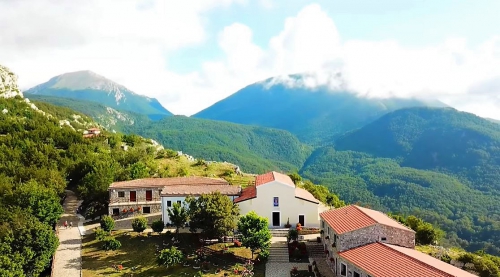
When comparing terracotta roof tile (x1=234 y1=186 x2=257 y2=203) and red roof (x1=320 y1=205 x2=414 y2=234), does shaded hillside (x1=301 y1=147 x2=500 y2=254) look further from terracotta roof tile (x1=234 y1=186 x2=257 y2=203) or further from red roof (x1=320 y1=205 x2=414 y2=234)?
terracotta roof tile (x1=234 y1=186 x2=257 y2=203)

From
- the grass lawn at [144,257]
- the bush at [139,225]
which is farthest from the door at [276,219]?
the bush at [139,225]

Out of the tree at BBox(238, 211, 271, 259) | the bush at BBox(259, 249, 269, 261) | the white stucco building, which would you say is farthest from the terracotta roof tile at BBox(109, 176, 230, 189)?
the bush at BBox(259, 249, 269, 261)

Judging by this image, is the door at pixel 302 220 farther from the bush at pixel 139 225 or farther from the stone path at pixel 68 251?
the stone path at pixel 68 251

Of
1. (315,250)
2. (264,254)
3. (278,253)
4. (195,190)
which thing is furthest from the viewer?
(195,190)

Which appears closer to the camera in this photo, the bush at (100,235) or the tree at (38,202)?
the bush at (100,235)

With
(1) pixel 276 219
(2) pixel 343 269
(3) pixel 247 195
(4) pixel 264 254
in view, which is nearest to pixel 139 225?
(3) pixel 247 195

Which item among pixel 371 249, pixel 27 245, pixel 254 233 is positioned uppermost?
pixel 254 233

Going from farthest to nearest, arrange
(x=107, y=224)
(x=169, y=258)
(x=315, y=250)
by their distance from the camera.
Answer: (x=107, y=224), (x=315, y=250), (x=169, y=258)

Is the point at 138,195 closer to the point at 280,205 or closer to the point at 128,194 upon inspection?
the point at 128,194
